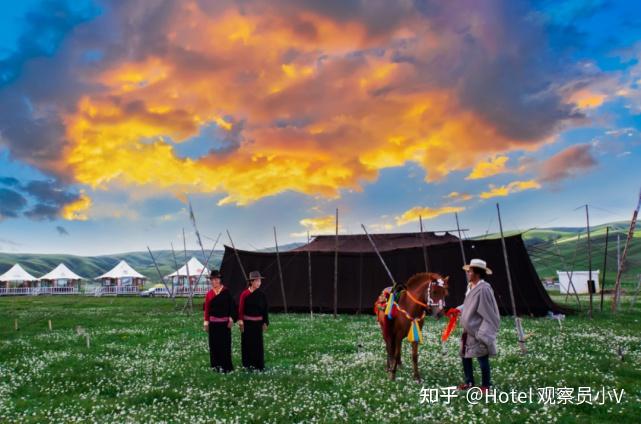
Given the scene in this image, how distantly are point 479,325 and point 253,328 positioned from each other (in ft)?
19.6

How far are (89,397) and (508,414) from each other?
28.2 ft

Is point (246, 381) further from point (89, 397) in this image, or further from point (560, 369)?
point (560, 369)

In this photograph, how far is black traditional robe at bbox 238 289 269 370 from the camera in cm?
1202

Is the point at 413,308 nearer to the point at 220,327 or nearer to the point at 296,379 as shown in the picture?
the point at 296,379

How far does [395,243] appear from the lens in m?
33.0

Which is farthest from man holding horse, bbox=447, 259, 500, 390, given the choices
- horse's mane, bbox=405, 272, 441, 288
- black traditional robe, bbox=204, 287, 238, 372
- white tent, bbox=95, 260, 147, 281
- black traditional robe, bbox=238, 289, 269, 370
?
white tent, bbox=95, 260, 147, 281

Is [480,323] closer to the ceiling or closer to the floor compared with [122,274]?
closer to the floor

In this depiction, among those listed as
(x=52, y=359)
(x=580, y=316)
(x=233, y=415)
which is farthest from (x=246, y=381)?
(x=580, y=316)

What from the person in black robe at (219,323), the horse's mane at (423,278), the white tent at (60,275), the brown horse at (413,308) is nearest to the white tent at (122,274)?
the white tent at (60,275)

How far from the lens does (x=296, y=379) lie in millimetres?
10570

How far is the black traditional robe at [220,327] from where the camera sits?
11977mm

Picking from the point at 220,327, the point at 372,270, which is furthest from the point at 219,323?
the point at 372,270

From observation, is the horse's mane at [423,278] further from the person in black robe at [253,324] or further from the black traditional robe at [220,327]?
the black traditional robe at [220,327]

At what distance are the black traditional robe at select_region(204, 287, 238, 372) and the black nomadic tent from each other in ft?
46.3
